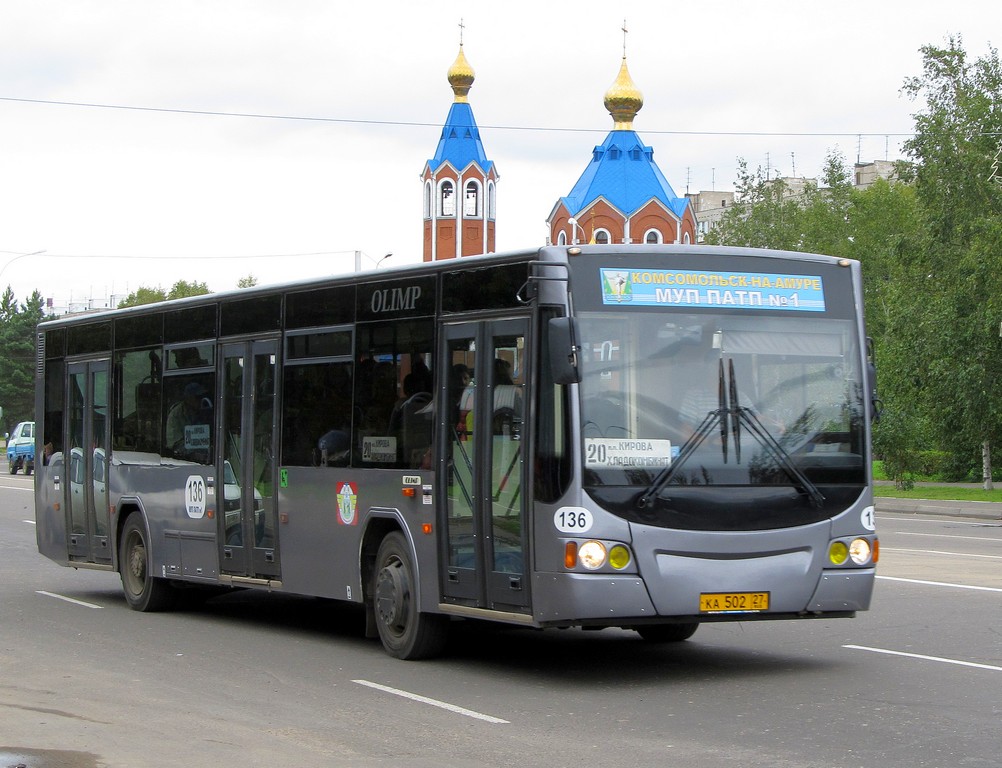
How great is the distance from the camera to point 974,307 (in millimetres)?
41219

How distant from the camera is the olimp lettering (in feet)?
38.5

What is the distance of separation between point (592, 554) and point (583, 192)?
80986 millimetres

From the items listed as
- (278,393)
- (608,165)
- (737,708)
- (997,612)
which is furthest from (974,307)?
(608,165)

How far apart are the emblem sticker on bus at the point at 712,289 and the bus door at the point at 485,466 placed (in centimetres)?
70

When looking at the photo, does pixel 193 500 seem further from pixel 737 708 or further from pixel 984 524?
pixel 984 524

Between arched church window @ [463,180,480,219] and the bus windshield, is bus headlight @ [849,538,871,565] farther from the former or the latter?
arched church window @ [463,180,480,219]

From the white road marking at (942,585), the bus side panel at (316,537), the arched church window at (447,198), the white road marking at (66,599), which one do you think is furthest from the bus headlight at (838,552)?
the arched church window at (447,198)

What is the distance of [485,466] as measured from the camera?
10.7 meters

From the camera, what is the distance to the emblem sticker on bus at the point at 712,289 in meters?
10.3

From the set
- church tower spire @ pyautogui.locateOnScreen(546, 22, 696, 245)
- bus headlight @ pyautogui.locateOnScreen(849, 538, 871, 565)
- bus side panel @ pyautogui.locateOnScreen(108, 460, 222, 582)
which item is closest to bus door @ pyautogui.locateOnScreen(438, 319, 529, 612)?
bus headlight @ pyautogui.locateOnScreen(849, 538, 871, 565)

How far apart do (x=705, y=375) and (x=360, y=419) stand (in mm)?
3116

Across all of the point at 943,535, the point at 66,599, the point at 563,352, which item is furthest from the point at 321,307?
the point at 943,535

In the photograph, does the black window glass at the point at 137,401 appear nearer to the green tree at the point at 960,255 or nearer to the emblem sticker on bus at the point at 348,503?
the emblem sticker on bus at the point at 348,503

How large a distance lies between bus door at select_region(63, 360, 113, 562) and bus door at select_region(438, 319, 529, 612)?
A: 6744mm
